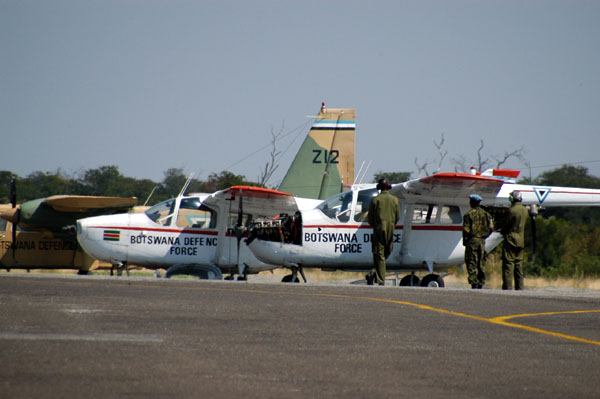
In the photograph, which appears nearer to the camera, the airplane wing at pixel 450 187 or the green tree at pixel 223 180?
the airplane wing at pixel 450 187

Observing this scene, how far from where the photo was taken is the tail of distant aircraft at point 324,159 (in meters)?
23.3

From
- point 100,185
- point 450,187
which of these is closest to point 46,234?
point 450,187

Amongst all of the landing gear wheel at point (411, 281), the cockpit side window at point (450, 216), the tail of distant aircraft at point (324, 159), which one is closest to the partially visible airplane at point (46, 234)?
the tail of distant aircraft at point (324, 159)

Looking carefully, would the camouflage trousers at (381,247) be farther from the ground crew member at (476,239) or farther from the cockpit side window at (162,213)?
the cockpit side window at (162,213)

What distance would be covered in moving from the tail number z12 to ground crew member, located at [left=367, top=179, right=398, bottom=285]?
7539mm

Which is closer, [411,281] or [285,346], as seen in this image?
[285,346]

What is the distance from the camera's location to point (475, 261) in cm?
1566

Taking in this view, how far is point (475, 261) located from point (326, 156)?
8.60m

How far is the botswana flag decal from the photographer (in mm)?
18641

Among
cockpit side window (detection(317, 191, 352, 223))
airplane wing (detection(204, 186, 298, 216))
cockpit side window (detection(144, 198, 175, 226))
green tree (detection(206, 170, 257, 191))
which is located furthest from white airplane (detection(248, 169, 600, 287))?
green tree (detection(206, 170, 257, 191))

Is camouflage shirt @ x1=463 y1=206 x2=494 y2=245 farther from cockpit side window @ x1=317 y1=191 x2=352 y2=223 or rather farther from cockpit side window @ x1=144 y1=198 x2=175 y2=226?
cockpit side window @ x1=144 y1=198 x2=175 y2=226

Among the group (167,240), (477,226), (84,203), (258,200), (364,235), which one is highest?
(84,203)

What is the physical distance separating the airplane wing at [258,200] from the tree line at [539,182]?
5.32 m

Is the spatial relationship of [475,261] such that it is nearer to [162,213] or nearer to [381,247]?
[381,247]
